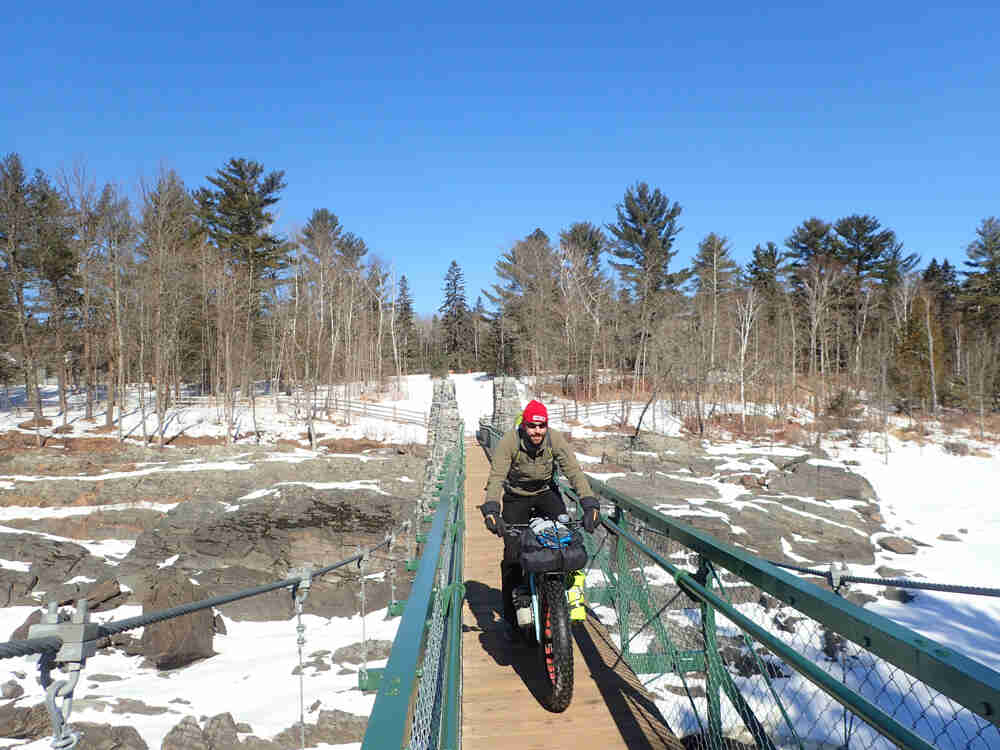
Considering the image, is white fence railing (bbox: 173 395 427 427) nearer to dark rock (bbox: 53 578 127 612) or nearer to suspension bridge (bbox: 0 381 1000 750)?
dark rock (bbox: 53 578 127 612)

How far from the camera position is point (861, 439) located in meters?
30.9

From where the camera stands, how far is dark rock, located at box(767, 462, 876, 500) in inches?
760

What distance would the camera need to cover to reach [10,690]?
29.3 feet

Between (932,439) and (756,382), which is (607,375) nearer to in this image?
(756,382)

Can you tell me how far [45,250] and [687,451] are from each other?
94.1 ft

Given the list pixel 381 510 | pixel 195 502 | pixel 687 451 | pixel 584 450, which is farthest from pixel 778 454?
pixel 195 502

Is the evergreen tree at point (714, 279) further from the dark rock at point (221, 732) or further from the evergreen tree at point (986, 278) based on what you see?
the dark rock at point (221, 732)

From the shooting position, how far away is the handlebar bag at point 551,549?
359 centimetres

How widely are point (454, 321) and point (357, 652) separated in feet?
204

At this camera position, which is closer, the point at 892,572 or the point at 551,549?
the point at 551,549

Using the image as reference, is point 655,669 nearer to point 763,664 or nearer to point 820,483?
point 763,664

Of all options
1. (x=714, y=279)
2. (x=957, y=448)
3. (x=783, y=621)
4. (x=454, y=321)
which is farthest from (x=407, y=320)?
(x=783, y=621)

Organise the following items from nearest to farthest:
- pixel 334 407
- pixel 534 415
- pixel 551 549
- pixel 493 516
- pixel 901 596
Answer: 1. pixel 551 549
2. pixel 493 516
3. pixel 534 415
4. pixel 901 596
5. pixel 334 407

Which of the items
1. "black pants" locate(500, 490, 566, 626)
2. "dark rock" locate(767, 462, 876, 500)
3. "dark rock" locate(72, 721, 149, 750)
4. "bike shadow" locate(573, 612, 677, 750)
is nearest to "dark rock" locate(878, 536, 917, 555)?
"dark rock" locate(767, 462, 876, 500)
